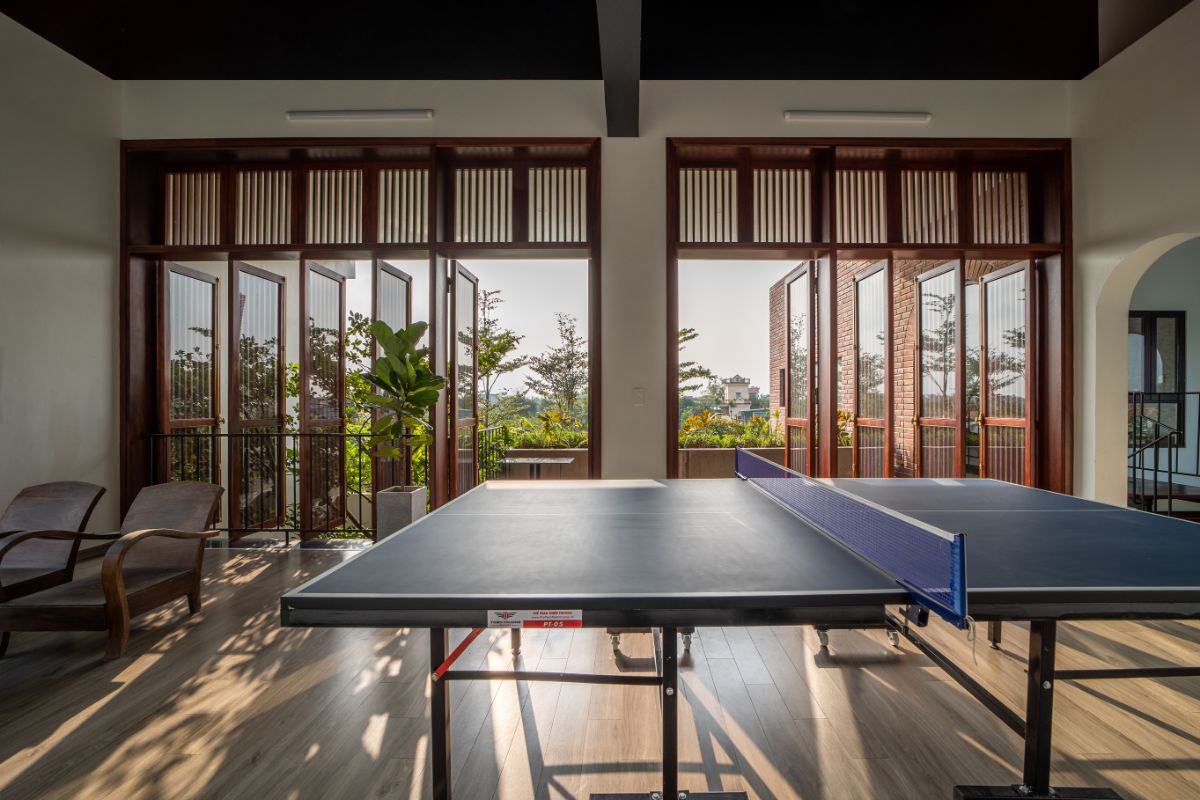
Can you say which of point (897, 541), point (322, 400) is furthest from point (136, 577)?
point (897, 541)

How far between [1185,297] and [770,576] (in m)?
7.59

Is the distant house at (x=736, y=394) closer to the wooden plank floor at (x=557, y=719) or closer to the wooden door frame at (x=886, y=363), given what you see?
the wooden door frame at (x=886, y=363)

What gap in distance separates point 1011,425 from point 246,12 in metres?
6.37

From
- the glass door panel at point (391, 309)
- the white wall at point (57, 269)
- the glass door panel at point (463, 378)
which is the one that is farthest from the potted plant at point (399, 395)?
the white wall at point (57, 269)

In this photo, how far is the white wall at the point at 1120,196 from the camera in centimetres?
377

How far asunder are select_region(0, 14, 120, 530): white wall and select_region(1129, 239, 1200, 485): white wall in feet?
31.3

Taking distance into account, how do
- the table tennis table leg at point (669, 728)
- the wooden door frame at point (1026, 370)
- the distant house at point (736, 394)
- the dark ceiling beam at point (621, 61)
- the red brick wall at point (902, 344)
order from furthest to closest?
1. the distant house at point (736, 394)
2. the red brick wall at point (902, 344)
3. the wooden door frame at point (1026, 370)
4. the dark ceiling beam at point (621, 61)
5. the table tennis table leg at point (669, 728)

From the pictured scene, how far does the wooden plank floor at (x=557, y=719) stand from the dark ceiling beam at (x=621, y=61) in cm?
354

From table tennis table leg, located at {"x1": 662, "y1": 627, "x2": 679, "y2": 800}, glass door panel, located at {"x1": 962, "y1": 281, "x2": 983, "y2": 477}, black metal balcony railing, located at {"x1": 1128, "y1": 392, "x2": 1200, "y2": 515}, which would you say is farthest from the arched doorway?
table tennis table leg, located at {"x1": 662, "y1": 627, "x2": 679, "y2": 800}

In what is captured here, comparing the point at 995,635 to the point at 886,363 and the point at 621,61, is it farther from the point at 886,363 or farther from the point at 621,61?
the point at 621,61

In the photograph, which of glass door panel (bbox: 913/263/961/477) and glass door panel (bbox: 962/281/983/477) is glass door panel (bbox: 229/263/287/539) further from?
glass door panel (bbox: 962/281/983/477)

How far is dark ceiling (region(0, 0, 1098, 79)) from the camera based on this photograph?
391cm

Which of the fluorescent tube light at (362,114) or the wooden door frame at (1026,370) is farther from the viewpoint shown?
the wooden door frame at (1026,370)

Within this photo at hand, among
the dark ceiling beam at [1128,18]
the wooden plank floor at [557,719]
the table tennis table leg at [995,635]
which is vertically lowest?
the wooden plank floor at [557,719]
